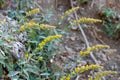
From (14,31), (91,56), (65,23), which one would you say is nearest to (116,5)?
(65,23)

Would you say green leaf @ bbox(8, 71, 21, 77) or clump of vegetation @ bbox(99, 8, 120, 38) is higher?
Answer: clump of vegetation @ bbox(99, 8, 120, 38)

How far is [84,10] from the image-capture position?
317 cm

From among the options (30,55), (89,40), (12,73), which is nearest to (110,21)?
(89,40)

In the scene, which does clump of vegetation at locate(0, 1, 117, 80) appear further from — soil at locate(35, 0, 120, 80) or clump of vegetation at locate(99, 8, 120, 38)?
clump of vegetation at locate(99, 8, 120, 38)

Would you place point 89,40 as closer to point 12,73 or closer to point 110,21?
point 110,21

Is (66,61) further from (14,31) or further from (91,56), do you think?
(14,31)

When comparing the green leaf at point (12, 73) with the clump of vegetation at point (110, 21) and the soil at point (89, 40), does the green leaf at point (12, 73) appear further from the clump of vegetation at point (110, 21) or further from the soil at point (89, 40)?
the clump of vegetation at point (110, 21)

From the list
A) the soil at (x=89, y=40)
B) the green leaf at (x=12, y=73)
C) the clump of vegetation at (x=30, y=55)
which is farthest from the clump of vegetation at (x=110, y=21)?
the green leaf at (x=12, y=73)

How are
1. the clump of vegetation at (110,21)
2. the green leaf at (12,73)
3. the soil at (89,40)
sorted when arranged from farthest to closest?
1. the clump of vegetation at (110,21)
2. the soil at (89,40)
3. the green leaf at (12,73)

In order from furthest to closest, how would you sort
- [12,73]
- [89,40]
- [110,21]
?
[110,21]
[89,40]
[12,73]

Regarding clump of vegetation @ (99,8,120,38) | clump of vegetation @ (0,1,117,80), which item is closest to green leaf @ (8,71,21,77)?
clump of vegetation @ (0,1,117,80)

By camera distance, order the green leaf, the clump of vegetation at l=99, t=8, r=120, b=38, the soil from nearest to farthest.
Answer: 1. the green leaf
2. the soil
3. the clump of vegetation at l=99, t=8, r=120, b=38

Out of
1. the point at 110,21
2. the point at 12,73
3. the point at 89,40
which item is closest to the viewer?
the point at 12,73

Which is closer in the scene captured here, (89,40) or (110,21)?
(89,40)
